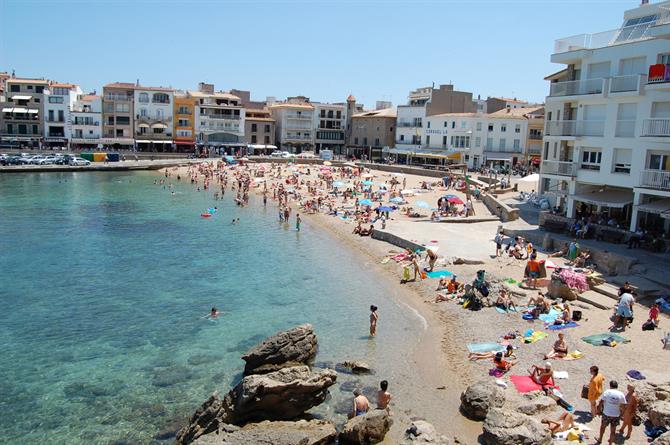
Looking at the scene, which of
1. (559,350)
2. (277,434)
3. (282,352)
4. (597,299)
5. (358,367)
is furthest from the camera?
(597,299)

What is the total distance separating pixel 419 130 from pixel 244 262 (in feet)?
179

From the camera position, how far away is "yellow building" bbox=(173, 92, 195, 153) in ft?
297

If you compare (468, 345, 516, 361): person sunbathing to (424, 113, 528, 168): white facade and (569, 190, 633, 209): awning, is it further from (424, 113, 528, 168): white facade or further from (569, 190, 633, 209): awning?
(424, 113, 528, 168): white facade

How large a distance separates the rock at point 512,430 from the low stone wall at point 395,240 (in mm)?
17598

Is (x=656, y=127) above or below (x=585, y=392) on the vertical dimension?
above

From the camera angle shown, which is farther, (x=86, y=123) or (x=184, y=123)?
(x=184, y=123)

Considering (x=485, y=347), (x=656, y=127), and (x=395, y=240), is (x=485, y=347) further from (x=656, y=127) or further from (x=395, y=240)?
(x=395, y=240)

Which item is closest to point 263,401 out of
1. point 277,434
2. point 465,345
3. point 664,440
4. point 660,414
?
point 277,434

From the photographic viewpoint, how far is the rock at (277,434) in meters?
12.2

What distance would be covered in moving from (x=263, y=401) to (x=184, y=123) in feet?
273

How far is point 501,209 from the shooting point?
38.7 m

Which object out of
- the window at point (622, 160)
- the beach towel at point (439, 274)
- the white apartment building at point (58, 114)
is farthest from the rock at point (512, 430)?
the white apartment building at point (58, 114)

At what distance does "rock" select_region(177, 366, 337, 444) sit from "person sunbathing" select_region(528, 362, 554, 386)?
5.56m

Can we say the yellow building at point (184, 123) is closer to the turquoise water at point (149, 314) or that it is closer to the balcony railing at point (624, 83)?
the turquoise water at point (149, 314)
